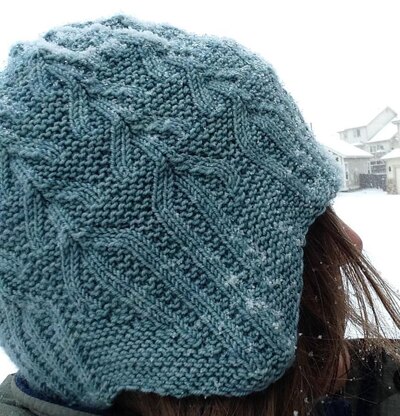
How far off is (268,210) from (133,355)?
329 millimetres

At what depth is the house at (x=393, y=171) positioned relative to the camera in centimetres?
1635

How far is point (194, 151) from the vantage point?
2.42 ft

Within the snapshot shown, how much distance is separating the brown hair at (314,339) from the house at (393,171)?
16.3 meters

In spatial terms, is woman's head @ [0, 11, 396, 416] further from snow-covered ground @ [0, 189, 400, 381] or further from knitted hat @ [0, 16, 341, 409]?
snow-covered ground @ [0, 189, 400, 381]

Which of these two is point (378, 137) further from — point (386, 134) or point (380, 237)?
point (380, 237)

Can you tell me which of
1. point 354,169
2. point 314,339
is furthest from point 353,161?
point 314,339

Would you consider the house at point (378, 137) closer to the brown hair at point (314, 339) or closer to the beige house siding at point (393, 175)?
the beige house siding at point (393, 175)

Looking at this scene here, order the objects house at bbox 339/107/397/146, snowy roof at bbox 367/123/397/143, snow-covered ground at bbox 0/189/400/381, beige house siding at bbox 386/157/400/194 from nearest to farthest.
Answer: snow-covered ground at bbox 0/189/400/381, beige house siding at bbox 386/157/400/194, snowy roof at bbox 367/123/397/143, house at bbox 339/107/397/146

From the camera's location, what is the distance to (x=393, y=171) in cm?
1711

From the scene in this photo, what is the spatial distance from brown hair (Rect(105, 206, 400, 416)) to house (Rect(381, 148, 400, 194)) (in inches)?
641

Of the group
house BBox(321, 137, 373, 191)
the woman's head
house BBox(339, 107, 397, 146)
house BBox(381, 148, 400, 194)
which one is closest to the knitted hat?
the woman's head

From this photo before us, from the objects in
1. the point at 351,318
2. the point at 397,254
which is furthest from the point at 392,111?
the point at 351,318

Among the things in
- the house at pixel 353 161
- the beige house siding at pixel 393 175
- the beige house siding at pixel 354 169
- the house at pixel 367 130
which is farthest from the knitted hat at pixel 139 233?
the house at pixel 367 130

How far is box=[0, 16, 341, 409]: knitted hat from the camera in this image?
694 mm
